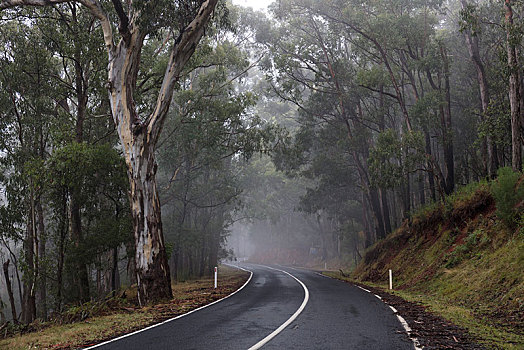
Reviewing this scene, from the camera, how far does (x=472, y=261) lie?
49.5 ft

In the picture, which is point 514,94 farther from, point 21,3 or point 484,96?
point 21,3

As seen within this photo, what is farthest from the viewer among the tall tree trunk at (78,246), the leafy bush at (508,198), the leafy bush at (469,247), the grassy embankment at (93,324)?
the tall tree trunk at (78,246)

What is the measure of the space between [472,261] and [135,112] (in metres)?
14.0

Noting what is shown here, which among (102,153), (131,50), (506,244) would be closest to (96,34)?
(131,50)

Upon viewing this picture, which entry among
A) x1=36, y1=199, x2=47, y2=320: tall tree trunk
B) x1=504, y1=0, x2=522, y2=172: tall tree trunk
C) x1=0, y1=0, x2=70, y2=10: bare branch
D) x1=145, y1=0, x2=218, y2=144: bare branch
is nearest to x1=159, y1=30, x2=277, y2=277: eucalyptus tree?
x1=145, y1=0, x2=218, y2=144: bare branch

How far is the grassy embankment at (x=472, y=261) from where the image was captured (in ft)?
31.9

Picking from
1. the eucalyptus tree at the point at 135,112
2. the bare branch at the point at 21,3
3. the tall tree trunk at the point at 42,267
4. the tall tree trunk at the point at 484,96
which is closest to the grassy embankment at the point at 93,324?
the eucalyptus tree at the point at 135,112

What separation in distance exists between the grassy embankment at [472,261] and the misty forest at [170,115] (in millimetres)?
1358

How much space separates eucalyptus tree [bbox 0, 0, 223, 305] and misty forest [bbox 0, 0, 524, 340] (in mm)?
53

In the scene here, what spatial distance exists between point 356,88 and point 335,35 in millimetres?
4105

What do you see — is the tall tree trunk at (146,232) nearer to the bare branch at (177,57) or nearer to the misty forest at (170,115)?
the misty forest at (170,115)

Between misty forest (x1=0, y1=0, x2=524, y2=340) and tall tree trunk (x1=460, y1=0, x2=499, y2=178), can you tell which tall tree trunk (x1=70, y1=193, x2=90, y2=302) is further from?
tall tree trunk (x1=460, y1=0, x2=499, y2=178)

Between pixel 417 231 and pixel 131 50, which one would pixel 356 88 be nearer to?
pixel 417 231

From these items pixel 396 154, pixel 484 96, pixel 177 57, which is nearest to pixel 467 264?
pixel 396 154
